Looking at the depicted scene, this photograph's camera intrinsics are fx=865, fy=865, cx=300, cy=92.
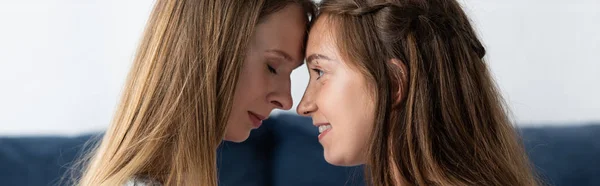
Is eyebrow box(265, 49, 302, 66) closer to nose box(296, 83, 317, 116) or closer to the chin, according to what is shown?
nose box(296, 83, 317, 116)

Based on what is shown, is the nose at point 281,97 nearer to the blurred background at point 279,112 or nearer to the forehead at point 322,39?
the forehead at point 322,39

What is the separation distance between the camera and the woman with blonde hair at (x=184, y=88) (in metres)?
1.34

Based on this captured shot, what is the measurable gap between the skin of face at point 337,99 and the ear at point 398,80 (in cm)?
4

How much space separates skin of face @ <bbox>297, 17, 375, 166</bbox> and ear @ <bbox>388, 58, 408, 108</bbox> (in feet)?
0.13

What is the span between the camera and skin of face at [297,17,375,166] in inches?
53.2

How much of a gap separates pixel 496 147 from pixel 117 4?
41.6 inches

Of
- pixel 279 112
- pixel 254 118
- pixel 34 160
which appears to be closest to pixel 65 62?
pixel 34 160

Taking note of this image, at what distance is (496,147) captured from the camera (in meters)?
1.33

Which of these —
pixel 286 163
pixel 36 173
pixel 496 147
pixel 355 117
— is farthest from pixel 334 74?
pixel 36 173

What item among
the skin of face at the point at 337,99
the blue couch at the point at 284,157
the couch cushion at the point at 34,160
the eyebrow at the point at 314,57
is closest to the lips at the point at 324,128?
the skin of face at the point at 337,99

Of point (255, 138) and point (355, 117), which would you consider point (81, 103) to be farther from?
point (355, 117)

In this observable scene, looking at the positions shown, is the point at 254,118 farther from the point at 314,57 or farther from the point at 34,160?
the point at 34,160

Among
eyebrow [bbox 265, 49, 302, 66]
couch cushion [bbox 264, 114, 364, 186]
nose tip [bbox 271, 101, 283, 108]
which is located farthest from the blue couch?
eyebrow [bbox 265, 49, 302, 66]

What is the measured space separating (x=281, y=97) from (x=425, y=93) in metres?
0.31
